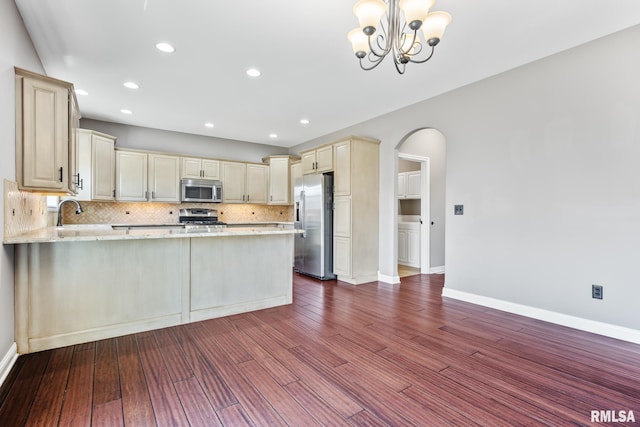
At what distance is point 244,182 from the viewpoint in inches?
258

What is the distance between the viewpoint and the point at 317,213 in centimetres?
509

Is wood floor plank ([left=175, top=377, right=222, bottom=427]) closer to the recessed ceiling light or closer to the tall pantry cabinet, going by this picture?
the recessed ceiling light

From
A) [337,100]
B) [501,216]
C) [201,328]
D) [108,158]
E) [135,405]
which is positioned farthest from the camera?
[108,158]

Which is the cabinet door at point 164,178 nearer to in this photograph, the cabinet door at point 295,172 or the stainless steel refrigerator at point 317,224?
the cabinet door at point 295,172

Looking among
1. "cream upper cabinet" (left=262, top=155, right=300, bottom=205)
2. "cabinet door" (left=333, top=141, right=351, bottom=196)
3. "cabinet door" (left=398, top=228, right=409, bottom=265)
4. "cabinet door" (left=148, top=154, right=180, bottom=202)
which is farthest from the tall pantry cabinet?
"cabinet door" (left=148, top=154, right=180, bottom=202)

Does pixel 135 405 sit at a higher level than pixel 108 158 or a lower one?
lower

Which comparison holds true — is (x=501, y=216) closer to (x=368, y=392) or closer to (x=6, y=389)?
(x=368, y=392)

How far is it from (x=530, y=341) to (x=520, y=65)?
109 inches

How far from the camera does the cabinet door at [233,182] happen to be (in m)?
6.32

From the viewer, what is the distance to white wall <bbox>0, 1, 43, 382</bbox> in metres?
2.06

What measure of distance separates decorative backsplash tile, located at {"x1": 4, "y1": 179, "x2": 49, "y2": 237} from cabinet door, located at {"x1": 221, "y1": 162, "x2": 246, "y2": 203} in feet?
10.2

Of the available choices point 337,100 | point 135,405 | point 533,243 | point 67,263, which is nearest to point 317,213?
point 337,100

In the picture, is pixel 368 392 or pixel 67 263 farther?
pixel 67 263

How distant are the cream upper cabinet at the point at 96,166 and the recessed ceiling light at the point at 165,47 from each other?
275 centimetres
